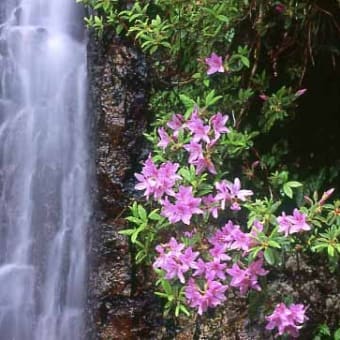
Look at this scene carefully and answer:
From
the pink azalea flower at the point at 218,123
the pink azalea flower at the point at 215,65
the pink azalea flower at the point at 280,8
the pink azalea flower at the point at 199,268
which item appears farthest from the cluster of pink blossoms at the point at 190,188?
the pink azalea flower at the point at 280,8

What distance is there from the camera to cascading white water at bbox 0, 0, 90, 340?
12.2 feet

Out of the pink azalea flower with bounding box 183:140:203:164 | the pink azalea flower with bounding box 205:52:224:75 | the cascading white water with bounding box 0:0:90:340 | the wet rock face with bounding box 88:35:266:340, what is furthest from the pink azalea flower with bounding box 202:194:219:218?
the cascading white water with bounding box 0:0:90:340

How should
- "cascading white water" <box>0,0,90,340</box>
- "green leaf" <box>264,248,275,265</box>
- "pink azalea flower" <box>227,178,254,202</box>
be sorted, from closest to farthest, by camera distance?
"green leaf" <box>264,248,275,265</box>, "pink azalea flower" <box>227,178,254,202</box>, "cascading white water" <box>0,0,90,340</box>

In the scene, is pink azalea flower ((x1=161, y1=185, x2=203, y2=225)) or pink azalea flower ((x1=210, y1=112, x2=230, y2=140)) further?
pink azalea flower ((x1=210, y1=112, x2=230, y2=140))

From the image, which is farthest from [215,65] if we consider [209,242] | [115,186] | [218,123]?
[115,186]

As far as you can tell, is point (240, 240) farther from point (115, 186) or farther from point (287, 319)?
point (115, 186)

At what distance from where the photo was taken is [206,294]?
68.9 inches

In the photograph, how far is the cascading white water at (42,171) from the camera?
373 cm

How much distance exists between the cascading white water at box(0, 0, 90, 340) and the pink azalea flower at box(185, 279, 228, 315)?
1883 mm

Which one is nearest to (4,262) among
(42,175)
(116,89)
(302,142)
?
(42,175)

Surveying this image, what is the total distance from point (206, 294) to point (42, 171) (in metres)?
2.41

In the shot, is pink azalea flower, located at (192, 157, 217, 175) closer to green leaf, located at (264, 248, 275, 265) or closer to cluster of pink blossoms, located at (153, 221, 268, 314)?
cluster of pink blossoms, located at (153, 221, 268, 314)

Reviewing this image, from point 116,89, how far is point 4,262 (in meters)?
1.28

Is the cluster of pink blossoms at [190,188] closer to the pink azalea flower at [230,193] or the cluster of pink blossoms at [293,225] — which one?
the pink azalea flower at [230,193]
